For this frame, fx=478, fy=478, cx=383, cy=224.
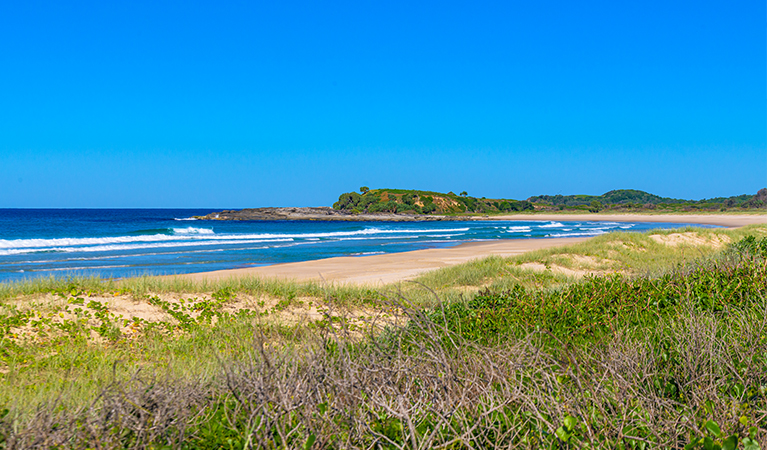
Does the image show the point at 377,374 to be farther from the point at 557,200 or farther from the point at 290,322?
the point at 557,200

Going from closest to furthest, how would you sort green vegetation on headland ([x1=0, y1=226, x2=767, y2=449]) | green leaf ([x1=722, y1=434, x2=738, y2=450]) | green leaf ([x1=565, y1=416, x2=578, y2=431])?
green leaf ([x1=722, y1=434, x2=738, y2=450]), green leaf ([x1=565, y1=416, x2=578, y2=431]), green vegetation on headland ([x1=0, y1=226, x2=767, y2=449])

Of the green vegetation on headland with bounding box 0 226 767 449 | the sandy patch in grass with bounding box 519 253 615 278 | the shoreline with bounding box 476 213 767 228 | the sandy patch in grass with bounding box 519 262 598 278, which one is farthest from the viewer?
the shoreline with bounding box 476 213 767 228

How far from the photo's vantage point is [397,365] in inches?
130

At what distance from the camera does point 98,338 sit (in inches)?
266

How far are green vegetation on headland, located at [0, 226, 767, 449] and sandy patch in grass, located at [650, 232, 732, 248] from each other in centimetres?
992

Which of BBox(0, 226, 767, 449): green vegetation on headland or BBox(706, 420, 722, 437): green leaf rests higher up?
BBox(706, 420, 722, 437): green leaf

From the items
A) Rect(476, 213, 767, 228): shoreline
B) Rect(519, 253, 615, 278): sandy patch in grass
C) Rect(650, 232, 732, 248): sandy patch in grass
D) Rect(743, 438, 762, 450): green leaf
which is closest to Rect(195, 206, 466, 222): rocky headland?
Rect(476, 213, 767, 228): shoreline

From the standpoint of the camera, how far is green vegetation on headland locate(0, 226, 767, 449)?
264 centimetres

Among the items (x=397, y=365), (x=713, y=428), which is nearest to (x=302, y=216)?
(x=397, y=365)

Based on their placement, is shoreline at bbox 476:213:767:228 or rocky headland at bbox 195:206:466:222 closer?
shoreline at bbox 476:213:767:228

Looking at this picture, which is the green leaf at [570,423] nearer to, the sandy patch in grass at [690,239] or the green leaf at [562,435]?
the green leaf at [562,435]

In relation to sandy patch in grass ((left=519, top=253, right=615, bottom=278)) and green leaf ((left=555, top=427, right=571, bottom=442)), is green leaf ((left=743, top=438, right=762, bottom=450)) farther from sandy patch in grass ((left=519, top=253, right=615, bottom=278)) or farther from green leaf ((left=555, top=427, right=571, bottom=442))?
sandy patch in grass ((left=519, top=253, right=615, bottom=278))

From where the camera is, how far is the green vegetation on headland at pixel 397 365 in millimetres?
2639

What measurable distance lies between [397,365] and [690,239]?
84.2ft
